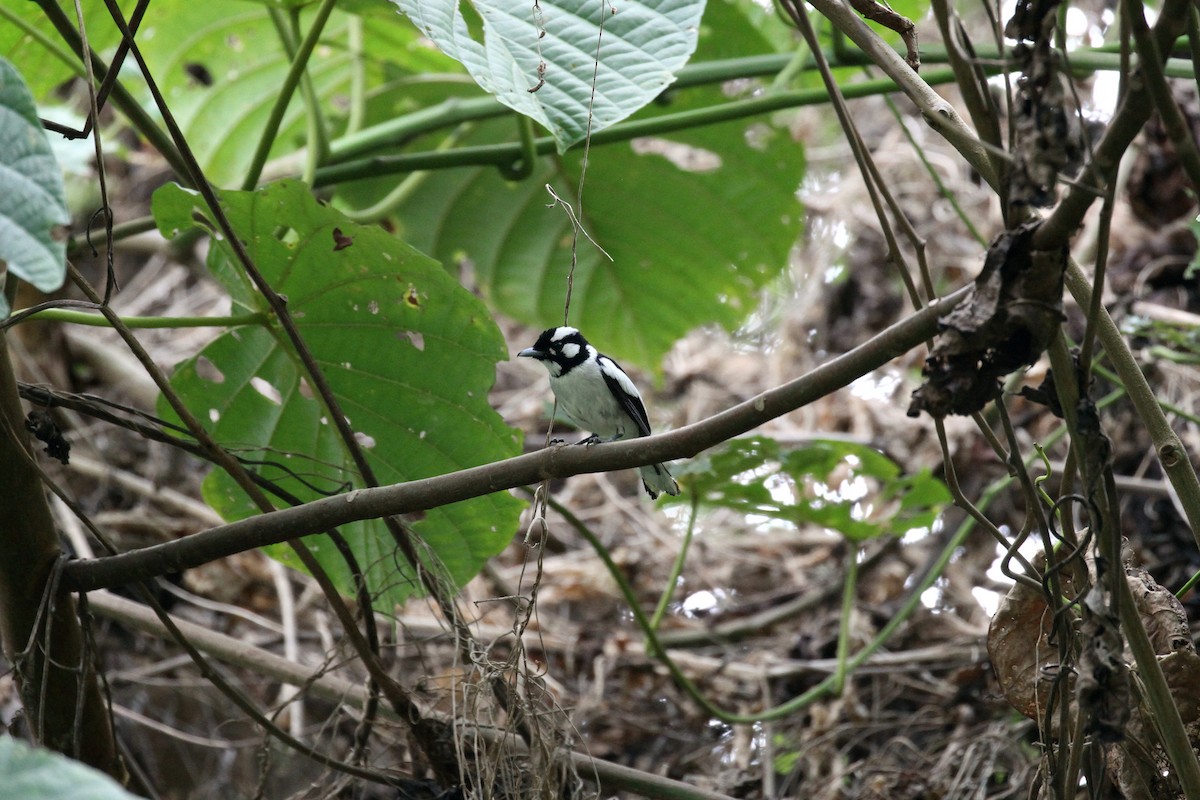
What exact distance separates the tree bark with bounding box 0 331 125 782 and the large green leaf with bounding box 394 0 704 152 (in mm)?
Result: 986

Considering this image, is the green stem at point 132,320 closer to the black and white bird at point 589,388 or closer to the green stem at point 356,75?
Result: the green stem at point 356,75

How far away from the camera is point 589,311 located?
4.23 m

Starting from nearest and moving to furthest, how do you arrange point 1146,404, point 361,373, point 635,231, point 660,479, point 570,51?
point 1146,404
point 570,51
point 361,373
point 660,479
point 635,231

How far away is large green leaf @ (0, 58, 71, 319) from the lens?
112 centimetres

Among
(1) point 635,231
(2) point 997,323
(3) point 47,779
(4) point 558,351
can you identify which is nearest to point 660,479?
(4) point 558,351

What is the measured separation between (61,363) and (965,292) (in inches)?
160

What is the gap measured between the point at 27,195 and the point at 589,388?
2.39 m

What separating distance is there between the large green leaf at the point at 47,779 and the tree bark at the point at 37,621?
994 mm

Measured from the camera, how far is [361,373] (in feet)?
8.50

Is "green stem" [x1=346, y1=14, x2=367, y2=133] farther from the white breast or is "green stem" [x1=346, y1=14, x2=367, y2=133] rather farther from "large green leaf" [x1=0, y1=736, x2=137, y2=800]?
"large green leaf" [x1=0, y1=736, x2=137, y2=800]

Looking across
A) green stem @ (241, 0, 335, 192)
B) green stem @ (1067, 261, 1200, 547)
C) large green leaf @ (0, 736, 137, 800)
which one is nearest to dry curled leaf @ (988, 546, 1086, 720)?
green stem @ (1067, 261, 1200, 547)

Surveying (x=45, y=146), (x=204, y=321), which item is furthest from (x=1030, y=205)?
(x=204, y=321)

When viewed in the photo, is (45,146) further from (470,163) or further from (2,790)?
(470,163)

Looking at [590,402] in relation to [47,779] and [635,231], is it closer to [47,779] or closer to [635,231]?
[635,231]
